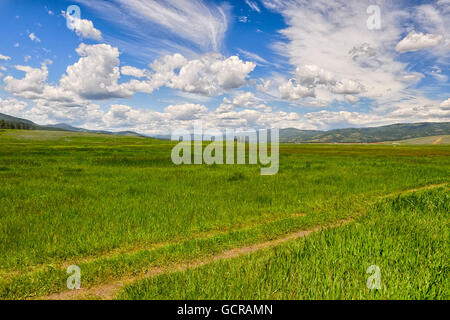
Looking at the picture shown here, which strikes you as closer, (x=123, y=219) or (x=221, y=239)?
(x=221, y=239)

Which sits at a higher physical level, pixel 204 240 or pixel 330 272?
pixel 330 272

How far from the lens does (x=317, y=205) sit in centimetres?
1203

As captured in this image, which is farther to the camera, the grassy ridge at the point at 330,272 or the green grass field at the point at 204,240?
the green grass field at the point at 204,240

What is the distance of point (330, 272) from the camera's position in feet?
15.9

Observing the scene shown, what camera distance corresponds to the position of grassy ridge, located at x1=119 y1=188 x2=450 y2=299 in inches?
167

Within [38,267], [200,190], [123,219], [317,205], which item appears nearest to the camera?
[38,267]

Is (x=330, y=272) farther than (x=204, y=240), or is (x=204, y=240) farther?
(x=204, y=240)

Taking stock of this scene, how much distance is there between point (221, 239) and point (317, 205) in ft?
21.5

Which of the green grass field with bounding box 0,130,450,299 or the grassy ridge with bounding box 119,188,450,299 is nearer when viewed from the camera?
the grassy ridge with bounding box 119,188,450,299

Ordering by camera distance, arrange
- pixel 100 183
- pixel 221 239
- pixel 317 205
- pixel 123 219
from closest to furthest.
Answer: pixel 221 239, pixel 123 219, pixel 317 205, pixel 100 183

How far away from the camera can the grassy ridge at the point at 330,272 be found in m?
4.25
